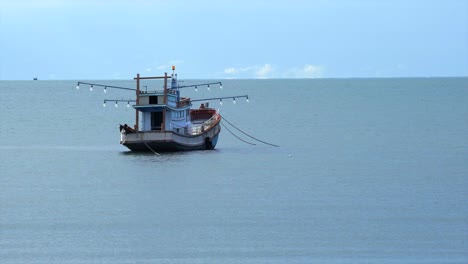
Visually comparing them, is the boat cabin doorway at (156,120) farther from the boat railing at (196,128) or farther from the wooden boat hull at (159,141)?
the wooden boat hull at (159,141)

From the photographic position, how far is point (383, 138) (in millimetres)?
78250

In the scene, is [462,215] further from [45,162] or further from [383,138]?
[383,138]

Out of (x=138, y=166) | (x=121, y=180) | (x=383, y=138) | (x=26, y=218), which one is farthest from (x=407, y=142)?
(x=26, y=218)

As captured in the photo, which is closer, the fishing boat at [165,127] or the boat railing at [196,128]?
the fishing boat at [165,127]

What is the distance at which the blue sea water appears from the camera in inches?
1309

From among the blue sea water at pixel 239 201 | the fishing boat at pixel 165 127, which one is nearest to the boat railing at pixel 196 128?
the fishing boat at pixel 165 127

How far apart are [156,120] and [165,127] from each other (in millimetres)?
908

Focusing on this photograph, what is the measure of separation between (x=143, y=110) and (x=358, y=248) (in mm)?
31034

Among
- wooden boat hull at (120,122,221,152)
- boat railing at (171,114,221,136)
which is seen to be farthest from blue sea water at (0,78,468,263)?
boat railing at (171,114,221,136)

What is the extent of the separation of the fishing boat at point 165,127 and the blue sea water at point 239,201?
988 millimetres

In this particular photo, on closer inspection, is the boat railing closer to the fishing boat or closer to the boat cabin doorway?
the fishing boat

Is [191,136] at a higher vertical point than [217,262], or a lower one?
higher

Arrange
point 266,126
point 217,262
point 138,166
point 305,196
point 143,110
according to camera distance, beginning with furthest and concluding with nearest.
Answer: point 266,126 < point 143,110 < point 138,166 < point 305,196 < point 217,262

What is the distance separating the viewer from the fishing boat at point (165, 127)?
2410 inches
